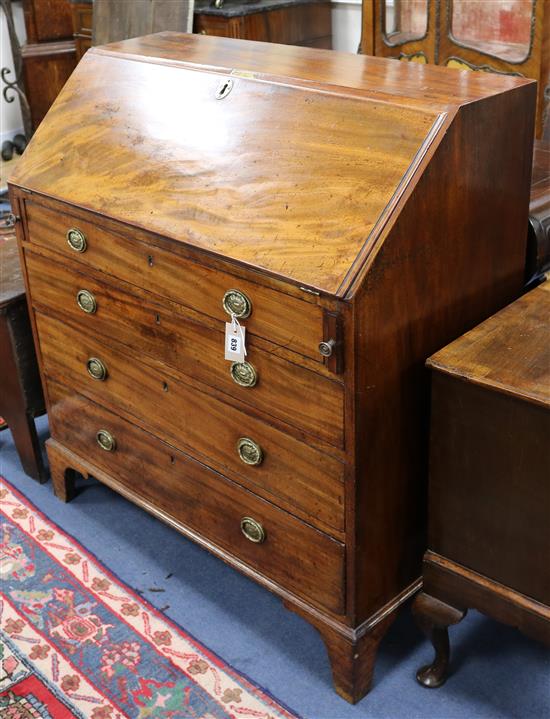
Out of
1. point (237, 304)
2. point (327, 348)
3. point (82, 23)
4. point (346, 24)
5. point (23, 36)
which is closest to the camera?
point (327, 348)

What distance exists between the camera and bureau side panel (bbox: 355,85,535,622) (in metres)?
1.72

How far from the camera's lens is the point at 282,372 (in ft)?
6.18

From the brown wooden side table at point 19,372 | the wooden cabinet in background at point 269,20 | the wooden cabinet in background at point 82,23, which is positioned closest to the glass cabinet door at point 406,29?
the wooden cabinet in background at point 269,20

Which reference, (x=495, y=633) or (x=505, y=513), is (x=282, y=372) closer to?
(x=505, y=513)

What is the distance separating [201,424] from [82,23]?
3.76 metres

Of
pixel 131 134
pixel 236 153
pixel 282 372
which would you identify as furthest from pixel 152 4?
pixel 282 372

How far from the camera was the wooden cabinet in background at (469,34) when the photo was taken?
3656 millimetres

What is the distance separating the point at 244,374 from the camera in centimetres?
197

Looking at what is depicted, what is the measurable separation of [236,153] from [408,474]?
77 cm

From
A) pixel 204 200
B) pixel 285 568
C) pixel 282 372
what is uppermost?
pixel 204 200

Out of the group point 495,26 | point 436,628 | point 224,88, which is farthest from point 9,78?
point 436,628

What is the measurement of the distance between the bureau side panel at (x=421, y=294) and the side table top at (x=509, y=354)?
A: 79 mm

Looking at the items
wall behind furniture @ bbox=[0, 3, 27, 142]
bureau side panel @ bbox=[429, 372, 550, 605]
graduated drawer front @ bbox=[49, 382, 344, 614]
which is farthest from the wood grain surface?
wall behind furniture @ bbox=[0, 3, 27, 142]

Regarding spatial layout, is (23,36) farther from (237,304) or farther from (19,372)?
(237,304)
